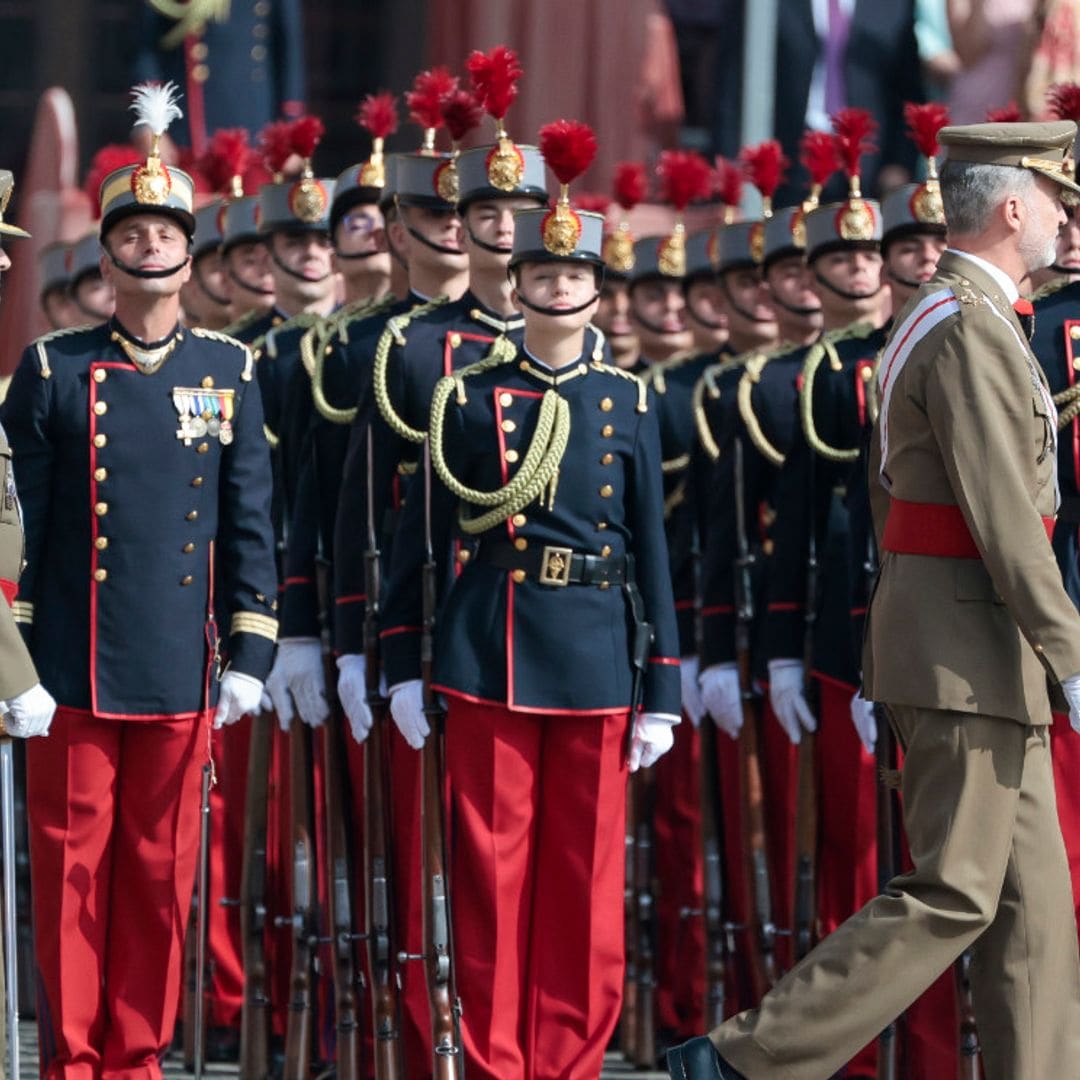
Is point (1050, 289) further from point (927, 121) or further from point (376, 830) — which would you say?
point (376, 830)

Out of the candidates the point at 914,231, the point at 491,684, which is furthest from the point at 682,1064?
the point at 914,231

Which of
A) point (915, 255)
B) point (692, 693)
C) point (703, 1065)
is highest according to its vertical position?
point (915, 255)

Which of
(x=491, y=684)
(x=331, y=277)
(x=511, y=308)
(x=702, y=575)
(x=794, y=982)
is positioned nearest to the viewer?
(x=794, y=982)

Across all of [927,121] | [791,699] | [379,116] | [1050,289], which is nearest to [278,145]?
[379,116]

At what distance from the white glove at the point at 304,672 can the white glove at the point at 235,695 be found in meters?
0.66

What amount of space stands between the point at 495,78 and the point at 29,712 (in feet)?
6.54

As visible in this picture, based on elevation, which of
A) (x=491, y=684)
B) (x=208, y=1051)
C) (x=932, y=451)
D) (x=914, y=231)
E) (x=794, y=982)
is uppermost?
(x=914, y=231)

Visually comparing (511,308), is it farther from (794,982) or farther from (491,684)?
(794,982)

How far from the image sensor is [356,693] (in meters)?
7.43

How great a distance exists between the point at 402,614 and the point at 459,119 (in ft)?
4.56

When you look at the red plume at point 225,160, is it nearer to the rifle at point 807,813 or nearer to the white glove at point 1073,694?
the rifle at point 807,813

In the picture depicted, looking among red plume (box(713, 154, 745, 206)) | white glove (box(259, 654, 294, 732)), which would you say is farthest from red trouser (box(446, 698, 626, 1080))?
red plume (box(713, 154, 745, 206))

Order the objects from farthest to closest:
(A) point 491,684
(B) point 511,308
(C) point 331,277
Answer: (C) point 331,277, (B) point 511,308, (A) point 491,684

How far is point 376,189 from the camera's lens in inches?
344
